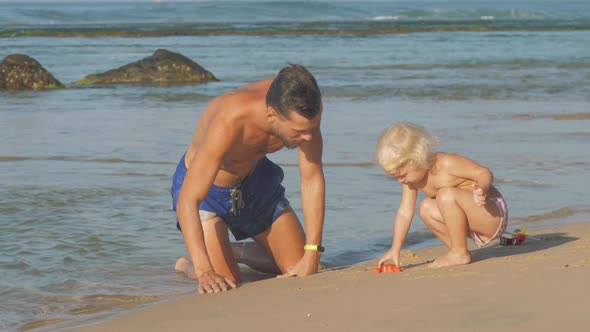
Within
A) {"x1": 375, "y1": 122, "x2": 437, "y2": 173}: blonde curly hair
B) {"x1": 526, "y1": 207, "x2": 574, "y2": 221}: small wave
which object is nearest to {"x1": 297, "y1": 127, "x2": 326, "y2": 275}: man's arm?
{"x1": 375, "y1": 122, "x2": 437, "y2": 173}: blonde curly hair

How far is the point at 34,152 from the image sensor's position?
9047mm

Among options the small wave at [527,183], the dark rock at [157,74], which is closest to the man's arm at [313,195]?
the small wave at [527,183]

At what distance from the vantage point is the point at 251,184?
511cm

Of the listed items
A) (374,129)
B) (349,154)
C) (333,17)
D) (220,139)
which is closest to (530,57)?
(374,129)

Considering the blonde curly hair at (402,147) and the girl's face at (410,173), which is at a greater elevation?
the blonde curly hair at (402,147)

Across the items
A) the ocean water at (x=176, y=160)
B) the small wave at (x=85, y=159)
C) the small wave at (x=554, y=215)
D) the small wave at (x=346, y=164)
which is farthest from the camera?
the small wave at (x=85, y=159)

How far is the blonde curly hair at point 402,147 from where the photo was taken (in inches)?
175

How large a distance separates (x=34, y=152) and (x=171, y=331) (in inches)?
231

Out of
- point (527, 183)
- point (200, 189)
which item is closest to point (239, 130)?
point (200, 189)

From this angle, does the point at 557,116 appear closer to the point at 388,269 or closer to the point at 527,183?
the point at 527,183

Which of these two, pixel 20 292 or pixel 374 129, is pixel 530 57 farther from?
pixel 20 292

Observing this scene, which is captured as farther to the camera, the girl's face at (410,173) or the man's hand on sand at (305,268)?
the man's hand on sand at (305,268)

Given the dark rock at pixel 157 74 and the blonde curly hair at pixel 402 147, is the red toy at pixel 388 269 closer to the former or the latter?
the blonde curly hair at pixel 402 147

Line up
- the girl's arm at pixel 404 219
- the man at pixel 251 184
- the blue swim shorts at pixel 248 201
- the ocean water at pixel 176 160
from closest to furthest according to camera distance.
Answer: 1. the man at pixel 251 184
2. the girl's arm at pixel 404 219
3. the blue swim shorts at pixel 248 201
4. the ocean water at pixel 176 160
